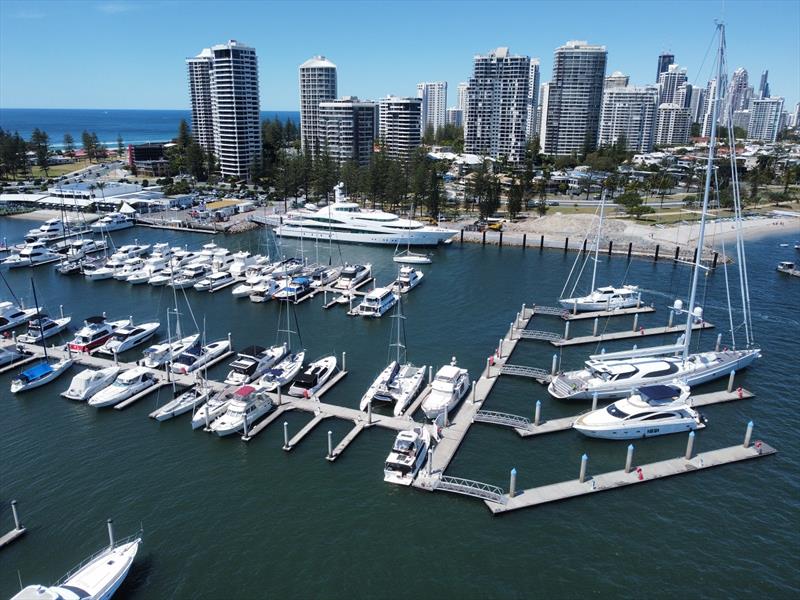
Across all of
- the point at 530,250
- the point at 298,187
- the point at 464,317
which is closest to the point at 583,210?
the point at 530,250

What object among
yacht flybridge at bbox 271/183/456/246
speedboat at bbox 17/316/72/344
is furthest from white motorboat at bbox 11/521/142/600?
yacht flybridge at bbox 271/183/456/246

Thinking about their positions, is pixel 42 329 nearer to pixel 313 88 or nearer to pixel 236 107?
pixel 236 107

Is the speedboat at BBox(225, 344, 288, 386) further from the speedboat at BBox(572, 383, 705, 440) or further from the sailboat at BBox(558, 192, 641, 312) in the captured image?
the sailboat at BBox(558, 192, 641, 312)

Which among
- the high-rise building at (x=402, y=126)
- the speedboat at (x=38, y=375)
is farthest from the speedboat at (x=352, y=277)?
the high-rise building at (x=402, y=126)

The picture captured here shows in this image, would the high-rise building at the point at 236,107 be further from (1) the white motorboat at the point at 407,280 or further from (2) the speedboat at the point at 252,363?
(2) the speedboat at the point at 252,363

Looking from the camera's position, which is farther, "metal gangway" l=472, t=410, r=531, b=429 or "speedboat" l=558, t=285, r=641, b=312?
"speedboat" l=558, t=285, r=641, b=312

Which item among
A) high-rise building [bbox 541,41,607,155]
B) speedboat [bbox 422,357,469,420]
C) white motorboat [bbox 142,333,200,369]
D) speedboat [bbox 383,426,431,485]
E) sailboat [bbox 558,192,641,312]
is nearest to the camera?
speedboat [bbox 383,426,431,485]
